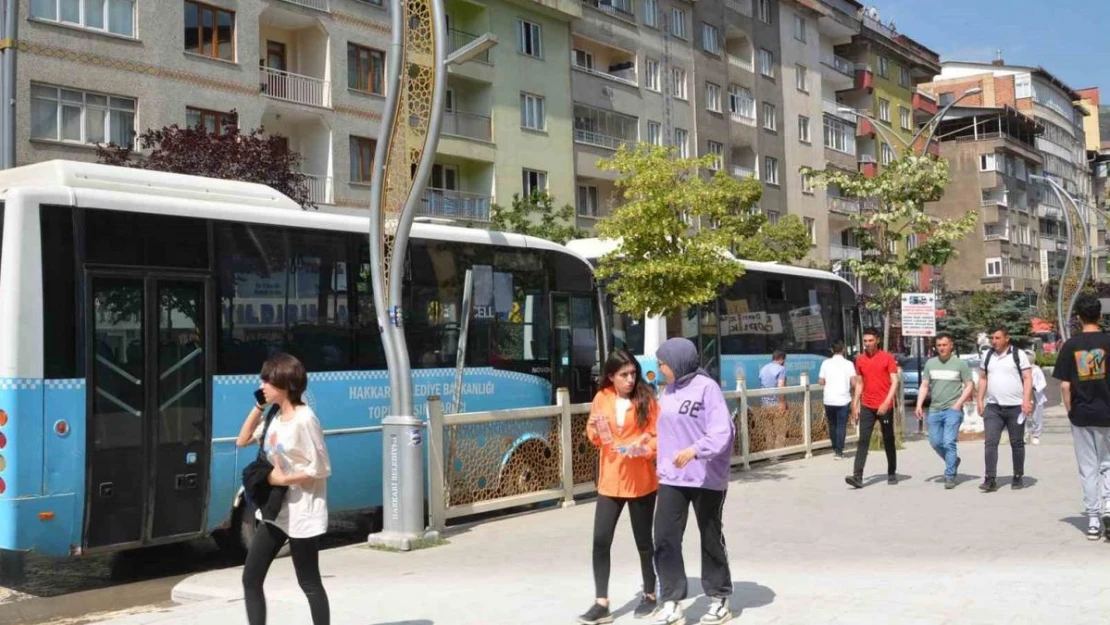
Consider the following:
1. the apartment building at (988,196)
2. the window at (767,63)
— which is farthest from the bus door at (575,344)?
the apartment building at (988,196)

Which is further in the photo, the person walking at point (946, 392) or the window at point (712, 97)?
the window at point (712, 97)

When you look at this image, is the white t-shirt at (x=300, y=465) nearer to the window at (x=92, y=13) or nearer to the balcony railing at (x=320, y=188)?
the window at (x=92, y=13)

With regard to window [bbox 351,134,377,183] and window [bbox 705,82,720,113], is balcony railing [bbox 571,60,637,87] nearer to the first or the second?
window [bbox 705,82,720,113]

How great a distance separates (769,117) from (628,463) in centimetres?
5068

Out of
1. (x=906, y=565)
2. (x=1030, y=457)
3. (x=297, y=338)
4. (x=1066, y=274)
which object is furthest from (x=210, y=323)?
(x=1066, y=274)

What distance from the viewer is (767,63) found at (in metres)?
56.7

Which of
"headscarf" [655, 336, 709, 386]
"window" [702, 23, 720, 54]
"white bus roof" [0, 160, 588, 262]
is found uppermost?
"window" [702, 23, 720, 54]

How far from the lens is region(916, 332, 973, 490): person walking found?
14086 mm

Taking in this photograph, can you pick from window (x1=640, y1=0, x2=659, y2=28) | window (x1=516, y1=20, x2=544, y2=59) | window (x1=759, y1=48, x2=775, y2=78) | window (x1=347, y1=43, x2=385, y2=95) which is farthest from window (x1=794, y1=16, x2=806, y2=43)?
window (x1=347, y1=43, x2=385, y2=95)

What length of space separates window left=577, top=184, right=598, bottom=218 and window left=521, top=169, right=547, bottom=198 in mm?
2657

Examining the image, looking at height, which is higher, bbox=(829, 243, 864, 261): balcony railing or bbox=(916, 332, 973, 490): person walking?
bbox=(829, 243, 864, 261): balcony railing

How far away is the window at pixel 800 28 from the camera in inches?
2345

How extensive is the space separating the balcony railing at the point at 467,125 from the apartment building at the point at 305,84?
4 centimetres

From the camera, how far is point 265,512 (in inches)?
255
